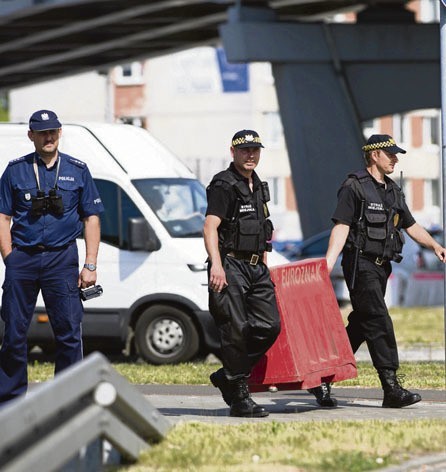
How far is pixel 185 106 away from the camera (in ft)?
243

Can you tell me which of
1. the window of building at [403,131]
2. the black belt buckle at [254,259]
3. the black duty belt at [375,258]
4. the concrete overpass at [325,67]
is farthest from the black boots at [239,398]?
the window of building at [403,131]

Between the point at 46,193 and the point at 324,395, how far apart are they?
2444mm

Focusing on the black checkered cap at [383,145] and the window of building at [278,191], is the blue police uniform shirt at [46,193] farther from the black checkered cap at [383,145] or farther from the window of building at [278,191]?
the window of building at [278,191]

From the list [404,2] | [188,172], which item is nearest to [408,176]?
[404,2]

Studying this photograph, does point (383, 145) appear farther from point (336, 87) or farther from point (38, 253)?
point (336, 87)

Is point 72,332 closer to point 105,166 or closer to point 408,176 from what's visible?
point 105,166

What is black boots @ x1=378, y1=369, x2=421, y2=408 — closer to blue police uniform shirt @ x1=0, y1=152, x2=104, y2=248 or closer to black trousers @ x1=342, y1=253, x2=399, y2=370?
black trousers @ x1=342, y1=253, x2=399, y2=370

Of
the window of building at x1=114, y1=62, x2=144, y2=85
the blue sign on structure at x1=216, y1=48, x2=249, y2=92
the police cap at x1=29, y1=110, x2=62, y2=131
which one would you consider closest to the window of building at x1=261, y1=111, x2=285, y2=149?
the blue sign on structure at x1=216, y1=48, x2=249, y2=92

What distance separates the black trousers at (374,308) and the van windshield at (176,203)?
584 cm

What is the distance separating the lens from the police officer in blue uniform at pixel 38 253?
9469 mm

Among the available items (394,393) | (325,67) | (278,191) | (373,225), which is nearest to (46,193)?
(373,225)

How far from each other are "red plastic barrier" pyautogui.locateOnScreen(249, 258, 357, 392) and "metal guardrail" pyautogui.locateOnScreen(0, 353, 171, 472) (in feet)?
8.64

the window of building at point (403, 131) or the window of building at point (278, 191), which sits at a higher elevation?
the window of building at point (403, 131)

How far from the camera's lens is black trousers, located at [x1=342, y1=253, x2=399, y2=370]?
10.5 metres
